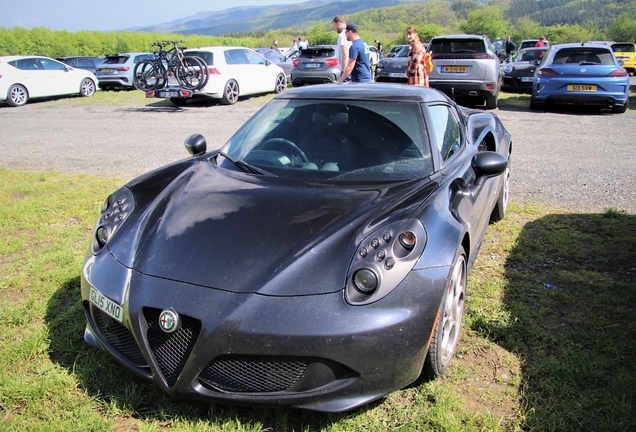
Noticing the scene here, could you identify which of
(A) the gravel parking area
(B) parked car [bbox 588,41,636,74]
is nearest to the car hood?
(A) the gravel parking area

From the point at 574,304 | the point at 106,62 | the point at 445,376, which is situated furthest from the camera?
the point at 106,62

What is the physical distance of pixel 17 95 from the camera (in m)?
15.1

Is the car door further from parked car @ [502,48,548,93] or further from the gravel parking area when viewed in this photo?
parked car @ [502,48,548,93]

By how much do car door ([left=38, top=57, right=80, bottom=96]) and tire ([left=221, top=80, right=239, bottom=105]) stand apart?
6.46m

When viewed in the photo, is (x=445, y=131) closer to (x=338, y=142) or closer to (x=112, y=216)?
(x=338, y=142)

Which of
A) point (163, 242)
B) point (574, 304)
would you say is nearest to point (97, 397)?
point (163, 242)

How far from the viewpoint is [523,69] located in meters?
14.5

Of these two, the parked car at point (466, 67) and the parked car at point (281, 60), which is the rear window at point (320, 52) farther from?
the parked car at point (466, 67)

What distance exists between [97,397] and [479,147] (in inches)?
128

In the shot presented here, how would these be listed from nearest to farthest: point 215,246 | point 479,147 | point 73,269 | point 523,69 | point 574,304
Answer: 1. point 215,246
2. point 574,304
3. point 73,269
4. point 479,147
5. point 523,69

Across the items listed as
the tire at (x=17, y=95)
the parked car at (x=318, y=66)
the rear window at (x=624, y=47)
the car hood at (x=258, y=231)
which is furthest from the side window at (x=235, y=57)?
the rear window at (x=624, y=47)

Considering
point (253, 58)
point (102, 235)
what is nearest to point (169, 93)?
point (253, 58)

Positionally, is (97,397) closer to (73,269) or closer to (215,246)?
(215,246)

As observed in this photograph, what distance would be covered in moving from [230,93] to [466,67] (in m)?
6.25
